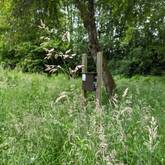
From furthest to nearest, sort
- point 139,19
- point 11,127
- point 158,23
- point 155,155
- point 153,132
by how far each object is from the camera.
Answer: point 158,23 → point 139,19 → point 11,127 → point 155,155 → point 153,132

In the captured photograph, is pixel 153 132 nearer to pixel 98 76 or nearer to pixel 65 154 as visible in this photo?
pixel 65 154

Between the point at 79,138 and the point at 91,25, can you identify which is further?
the point at 91,25

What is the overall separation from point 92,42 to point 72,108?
25.3 ft

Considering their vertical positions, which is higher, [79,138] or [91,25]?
[91,25]

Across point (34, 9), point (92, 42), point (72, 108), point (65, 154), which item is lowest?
point (65, 154)

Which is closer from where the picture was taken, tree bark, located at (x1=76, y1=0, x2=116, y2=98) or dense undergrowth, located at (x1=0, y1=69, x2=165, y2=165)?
dense undergrowth, located at (x1=0, y1=69, x2=165, y2=165)

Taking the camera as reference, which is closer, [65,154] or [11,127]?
[65,154]

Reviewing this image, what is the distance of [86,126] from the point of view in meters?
4.48

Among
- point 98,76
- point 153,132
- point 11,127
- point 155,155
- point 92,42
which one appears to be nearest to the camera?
point 153,132

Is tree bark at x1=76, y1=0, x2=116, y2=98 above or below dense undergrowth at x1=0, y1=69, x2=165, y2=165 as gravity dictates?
above

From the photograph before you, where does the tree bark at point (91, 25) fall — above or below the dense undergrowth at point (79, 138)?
above

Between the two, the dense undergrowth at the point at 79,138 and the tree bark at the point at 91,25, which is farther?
the tree bark at the point at 91,25

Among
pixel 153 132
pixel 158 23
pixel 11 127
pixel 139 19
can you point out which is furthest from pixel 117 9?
pixel 153 132

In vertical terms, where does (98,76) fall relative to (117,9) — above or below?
below
